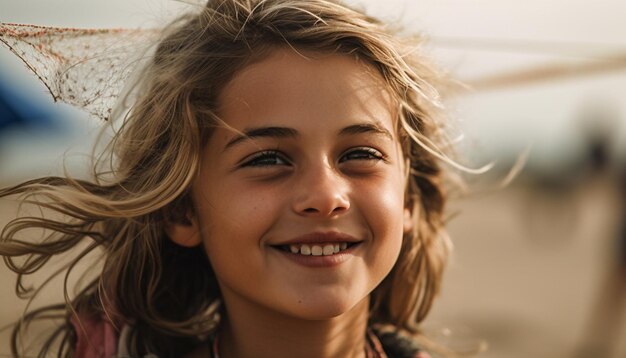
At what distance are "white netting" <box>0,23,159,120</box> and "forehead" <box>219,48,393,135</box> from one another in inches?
12.6

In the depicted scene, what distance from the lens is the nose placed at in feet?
6.92

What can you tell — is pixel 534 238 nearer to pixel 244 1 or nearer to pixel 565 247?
pixel 565 247

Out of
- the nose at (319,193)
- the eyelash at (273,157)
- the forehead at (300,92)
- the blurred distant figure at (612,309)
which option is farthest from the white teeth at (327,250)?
the blurred distant figure at (612,309)

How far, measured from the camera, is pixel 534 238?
41.5 feet

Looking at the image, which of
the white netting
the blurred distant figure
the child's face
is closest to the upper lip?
the child's face

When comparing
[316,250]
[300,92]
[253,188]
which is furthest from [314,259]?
[300,92]

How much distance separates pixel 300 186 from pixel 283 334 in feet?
1.76

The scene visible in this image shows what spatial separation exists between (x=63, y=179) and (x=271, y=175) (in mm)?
646

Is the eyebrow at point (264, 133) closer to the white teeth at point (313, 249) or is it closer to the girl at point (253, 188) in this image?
the girl at point (253, 188)

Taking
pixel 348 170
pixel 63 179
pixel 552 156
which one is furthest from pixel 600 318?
pixel 552 156

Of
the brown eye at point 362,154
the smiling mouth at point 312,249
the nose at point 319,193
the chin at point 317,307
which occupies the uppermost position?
the brown eye at point 362,154

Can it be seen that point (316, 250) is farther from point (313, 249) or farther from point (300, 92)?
point (300, 92)

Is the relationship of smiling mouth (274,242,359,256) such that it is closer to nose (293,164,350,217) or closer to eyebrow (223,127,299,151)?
nose (293,164,350,217)

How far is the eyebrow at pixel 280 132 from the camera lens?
2148 mm
